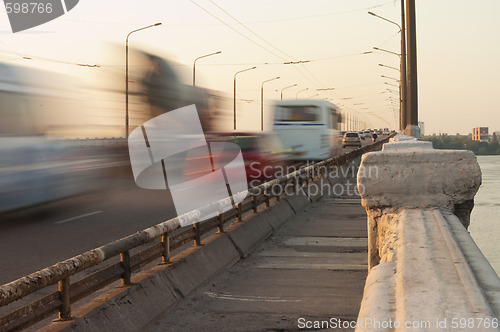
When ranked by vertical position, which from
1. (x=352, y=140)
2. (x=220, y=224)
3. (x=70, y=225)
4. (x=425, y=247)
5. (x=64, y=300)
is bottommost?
→ (x=70, y=225)

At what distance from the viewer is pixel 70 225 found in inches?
526

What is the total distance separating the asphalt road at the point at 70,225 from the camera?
9820 millimetres

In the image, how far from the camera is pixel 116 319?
5574mm

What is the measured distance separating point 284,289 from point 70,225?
22.6 ft

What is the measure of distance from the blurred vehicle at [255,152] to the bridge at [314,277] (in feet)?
32.3

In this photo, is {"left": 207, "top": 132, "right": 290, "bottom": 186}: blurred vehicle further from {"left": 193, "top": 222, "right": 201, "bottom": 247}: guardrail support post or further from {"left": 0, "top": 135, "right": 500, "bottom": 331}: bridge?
{"left": 193, "top": 222, "right": 201, "bottom": 247}: guardrail support post

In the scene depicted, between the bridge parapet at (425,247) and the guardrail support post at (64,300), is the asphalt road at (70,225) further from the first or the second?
the bridge parapet at (425,247)

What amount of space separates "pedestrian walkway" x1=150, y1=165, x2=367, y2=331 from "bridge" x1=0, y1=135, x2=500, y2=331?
0.6 inches

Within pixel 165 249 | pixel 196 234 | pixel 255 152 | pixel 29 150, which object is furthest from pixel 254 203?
pixel 255 152

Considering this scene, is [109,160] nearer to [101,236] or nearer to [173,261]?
[101,236]

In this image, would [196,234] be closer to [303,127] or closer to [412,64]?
[412,64]

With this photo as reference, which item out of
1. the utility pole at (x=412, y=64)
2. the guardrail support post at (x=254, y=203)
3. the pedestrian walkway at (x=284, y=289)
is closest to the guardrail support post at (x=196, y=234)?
the pedestrian walkway at (x=284, y=289)

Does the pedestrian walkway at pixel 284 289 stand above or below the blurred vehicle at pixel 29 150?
below

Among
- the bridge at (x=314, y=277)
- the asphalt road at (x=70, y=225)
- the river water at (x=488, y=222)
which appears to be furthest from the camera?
the river water at (x=488, y=222)
